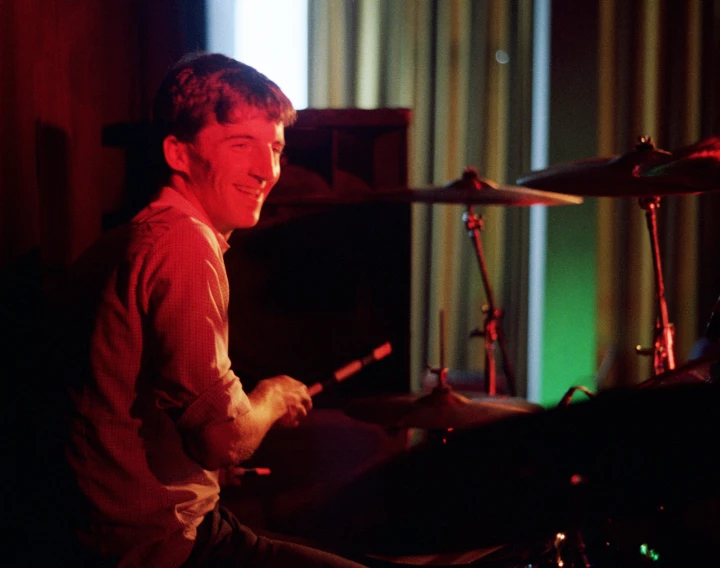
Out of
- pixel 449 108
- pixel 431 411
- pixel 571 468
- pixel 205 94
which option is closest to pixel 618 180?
pixel 431 411

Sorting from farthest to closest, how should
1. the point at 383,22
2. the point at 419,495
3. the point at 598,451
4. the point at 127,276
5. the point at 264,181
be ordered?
1. the point at 383,22
2. the point at 264,181
3. the point at 127,276
4. the point at 419,495
5. the point at 598,451

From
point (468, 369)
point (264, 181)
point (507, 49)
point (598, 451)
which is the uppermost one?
point (507, 49)

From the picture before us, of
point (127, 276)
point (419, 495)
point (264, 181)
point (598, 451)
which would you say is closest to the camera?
point (598, 451)

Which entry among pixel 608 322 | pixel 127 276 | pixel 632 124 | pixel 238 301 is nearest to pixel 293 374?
pixel 238 301

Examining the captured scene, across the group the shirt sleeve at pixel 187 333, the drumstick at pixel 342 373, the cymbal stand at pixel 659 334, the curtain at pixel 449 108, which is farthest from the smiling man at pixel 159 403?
the curtain at pixel 449 108

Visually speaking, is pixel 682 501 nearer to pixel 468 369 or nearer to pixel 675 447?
pixel 675 447

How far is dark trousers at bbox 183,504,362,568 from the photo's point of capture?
118cm

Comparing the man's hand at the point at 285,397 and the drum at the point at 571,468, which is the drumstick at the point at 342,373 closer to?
the man's hand at the point at 285,397

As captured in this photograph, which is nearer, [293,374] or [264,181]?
[264,181]

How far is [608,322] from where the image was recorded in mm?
3371

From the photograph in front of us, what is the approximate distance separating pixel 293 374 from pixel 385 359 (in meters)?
0.27

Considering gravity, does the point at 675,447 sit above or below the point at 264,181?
below

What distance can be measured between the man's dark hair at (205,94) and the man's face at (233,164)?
0.01m

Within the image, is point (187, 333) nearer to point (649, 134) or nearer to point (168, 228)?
point (168, 228)
